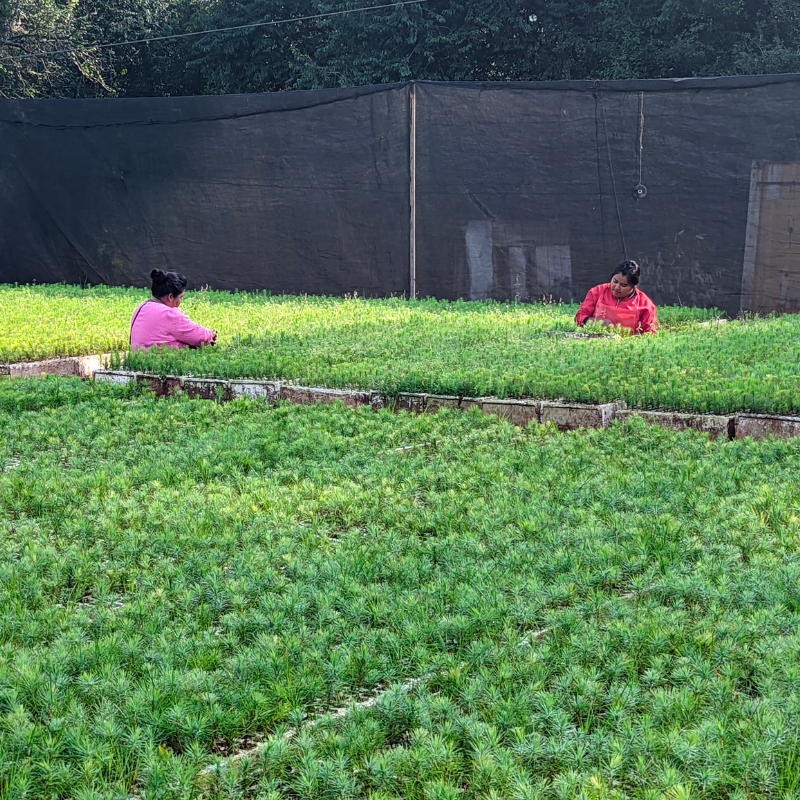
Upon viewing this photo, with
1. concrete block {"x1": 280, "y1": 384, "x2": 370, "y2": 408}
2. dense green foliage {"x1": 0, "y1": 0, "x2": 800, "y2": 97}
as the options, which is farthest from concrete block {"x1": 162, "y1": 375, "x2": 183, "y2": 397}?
dense green foliage {"x1": 0, "y1": 0, "x2": 800, "y2": 97}

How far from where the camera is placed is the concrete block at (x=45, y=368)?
8750 millimetres

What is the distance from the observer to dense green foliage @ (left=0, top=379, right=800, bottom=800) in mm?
2553

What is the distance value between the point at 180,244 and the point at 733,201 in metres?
8.45

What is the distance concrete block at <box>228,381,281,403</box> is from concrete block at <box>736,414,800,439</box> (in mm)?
3118

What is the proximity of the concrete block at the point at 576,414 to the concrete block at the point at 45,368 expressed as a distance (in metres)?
4.28

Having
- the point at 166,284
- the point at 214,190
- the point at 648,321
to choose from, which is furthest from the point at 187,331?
the point at 214,190

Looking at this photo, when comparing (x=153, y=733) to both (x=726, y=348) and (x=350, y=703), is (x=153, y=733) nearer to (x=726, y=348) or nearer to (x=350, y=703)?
(x=350, y=703)

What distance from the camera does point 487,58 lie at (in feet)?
81.6

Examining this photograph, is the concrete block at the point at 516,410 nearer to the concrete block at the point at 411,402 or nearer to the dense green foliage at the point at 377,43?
the concrete block at the point at 411,402

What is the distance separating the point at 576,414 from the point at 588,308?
4092 mm

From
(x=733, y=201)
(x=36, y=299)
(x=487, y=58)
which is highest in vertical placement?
(x=487, y=58)

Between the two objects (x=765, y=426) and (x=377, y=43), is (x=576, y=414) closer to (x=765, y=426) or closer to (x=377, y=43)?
(x=765, y=426)

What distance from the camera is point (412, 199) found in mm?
14906

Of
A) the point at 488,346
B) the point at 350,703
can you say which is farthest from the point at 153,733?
the point at 488,346
